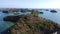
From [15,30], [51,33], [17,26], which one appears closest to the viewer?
[15,30]

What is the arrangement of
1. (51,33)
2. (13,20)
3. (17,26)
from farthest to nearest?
1. (13,20)
2. (51,33)
3. (17,26)

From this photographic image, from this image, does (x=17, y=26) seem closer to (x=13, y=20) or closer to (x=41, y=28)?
(x=41, y=28)

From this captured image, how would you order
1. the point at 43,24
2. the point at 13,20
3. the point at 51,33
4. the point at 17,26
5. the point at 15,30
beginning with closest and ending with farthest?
the point at 15,30, the point at 17,26, the point at 51,33, the point at 43,24, the point at 13,20

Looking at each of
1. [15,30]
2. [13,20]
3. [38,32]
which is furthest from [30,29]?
[13,20]

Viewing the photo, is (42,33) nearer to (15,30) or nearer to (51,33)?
(51,33)

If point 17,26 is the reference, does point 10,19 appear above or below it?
below

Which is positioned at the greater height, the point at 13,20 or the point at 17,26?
the point at 17,26

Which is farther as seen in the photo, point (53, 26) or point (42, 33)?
point (53, 26)

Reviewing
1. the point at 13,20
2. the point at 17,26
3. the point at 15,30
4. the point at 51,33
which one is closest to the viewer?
the point at 15,30

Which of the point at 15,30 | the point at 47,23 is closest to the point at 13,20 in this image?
the point at 47,23
